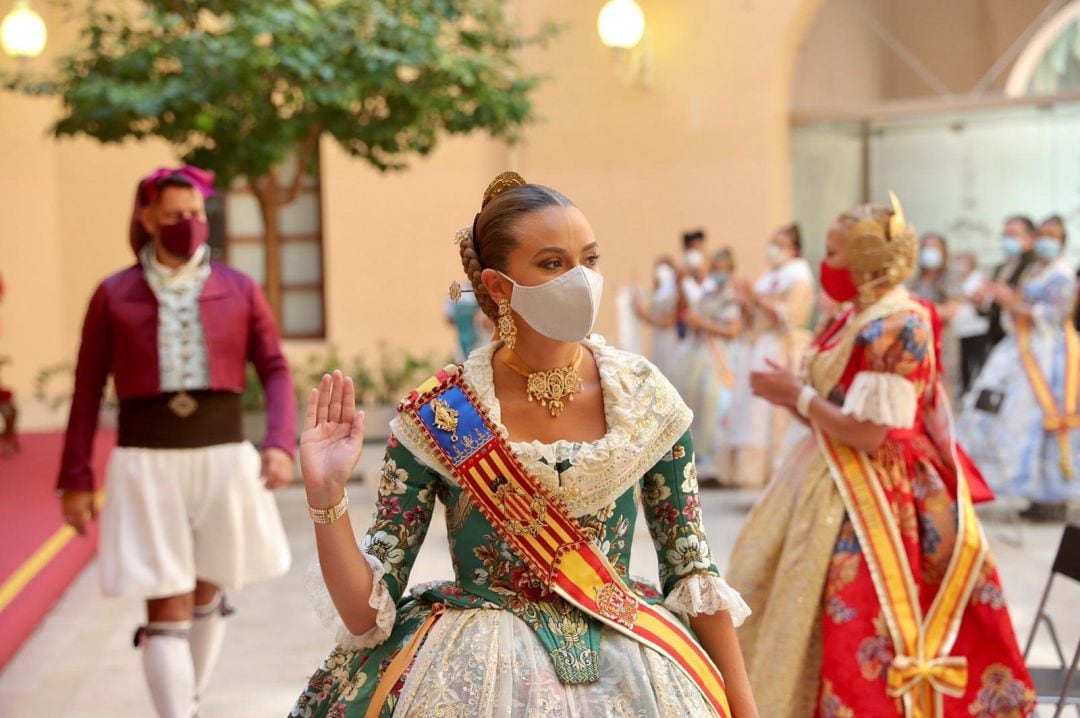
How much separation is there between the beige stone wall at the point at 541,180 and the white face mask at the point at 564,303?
982 centimetres

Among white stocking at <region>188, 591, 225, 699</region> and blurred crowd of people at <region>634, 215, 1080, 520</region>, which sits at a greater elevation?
blurred crowd of people at <region>634, 215, 1080, 520</region>

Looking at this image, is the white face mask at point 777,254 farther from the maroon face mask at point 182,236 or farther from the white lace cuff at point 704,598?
the white lace cuff at point 704,598

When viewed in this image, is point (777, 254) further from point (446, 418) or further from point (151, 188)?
point (446, 418)

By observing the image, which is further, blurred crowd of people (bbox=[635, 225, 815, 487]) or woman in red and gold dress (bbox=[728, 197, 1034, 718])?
blurred crowd of people (bbox=[635, 225, 815, 487])

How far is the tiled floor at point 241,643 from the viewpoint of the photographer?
15.9 feet

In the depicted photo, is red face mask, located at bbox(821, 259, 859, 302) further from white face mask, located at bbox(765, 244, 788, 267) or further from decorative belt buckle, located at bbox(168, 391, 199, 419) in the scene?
white face mask, located at bbox(765, 244, 788, 267)

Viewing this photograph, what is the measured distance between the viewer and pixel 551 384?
89.4 inches

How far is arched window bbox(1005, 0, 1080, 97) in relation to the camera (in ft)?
39.3

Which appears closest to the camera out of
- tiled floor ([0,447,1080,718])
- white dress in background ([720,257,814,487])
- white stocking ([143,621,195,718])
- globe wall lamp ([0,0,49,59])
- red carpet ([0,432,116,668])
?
white stocking ([143,621,195,718])

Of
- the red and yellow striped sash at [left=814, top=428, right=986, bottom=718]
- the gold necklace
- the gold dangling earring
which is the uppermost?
the gold dangling earring

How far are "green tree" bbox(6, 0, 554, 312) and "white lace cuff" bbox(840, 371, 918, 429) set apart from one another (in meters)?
4.71

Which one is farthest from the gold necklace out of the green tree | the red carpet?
the green tree

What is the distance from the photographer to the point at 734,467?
9.44 meters

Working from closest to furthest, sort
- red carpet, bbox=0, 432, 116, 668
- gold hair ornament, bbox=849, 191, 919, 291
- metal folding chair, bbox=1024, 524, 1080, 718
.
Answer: metal folding chair, bbox=1024, 524, 1080, 718
gold hair ornament, bbox=849, 191, 919, 291
red carpet, bbox=0, 432, 116, 668
